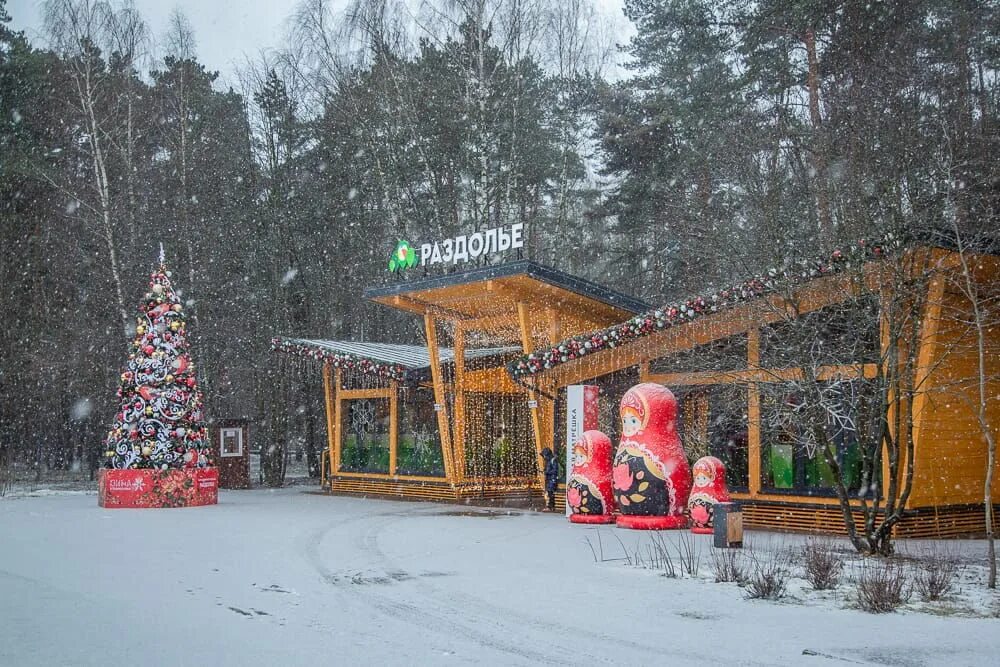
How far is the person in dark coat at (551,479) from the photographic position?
703 inches

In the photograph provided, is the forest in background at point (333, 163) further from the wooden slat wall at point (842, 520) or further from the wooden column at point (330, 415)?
the wooden slat wall at point (842, 520)

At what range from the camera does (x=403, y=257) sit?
19328 mm

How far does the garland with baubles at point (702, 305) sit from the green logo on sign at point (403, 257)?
11.4 feet

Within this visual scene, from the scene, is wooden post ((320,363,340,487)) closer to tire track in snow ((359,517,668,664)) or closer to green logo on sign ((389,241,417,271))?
green logo on sign ((389,241,417,271))

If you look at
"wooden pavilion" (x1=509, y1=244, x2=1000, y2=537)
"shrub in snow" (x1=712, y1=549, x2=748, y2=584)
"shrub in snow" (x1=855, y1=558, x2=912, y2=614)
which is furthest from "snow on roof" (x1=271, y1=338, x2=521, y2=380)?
"shrub in snow" (x1=855, y1=558, x2=912, y2=614)

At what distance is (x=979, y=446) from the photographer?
13.7m

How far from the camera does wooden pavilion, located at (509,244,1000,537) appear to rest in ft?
37.4

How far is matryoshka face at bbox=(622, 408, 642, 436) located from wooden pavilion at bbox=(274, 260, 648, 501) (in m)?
4.31

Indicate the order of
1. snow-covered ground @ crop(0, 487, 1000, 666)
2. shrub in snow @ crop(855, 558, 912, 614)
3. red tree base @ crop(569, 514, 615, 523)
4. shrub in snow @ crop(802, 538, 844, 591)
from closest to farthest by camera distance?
snow-covered ground @ crop(0, 487, 1000, 666)
shrub in snow @ crop(855, 558, 912, 614)
shrub in snow @ crop(802, 538, 844, 591)
red tree base @ crop(569, 514, 615, 523)

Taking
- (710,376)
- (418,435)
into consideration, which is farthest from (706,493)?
(418,435)

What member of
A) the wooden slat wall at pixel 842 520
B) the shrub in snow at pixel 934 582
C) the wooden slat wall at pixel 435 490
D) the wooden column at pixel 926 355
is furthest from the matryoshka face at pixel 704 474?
the wooden slat wall at pixel 435 490

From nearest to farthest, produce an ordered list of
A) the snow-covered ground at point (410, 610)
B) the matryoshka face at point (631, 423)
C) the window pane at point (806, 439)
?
the snow-covered ground at point (410, 610), the window pane at point (806, 439), the matryoshka face at point (631, 423)

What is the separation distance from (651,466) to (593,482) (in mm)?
1524

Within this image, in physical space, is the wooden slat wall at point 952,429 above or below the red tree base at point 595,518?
above
